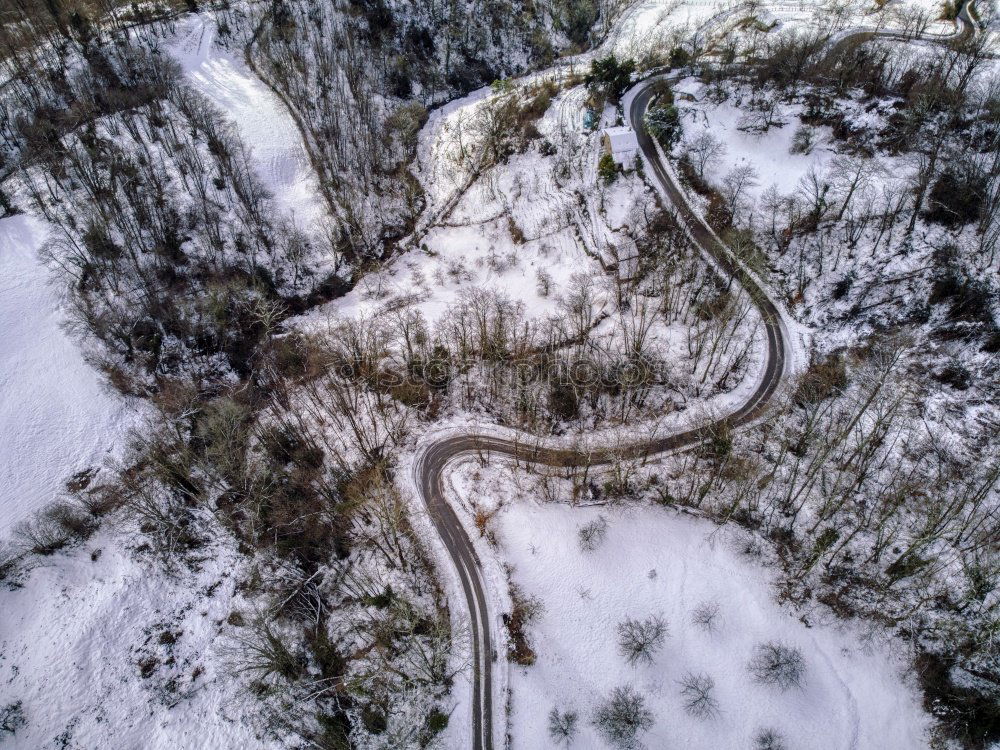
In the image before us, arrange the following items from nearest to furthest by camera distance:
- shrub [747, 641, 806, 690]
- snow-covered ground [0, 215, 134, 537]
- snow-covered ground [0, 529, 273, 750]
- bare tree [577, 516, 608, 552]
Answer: snow-covered ground [0, 529, 273, 750]
shrub [747, 641, 806, 690]
bare tree [577, 516, 608, 552]
snow-covered ground [0, 215, 134, 537]

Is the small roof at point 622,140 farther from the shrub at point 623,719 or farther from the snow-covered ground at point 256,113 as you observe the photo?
the shrub at point 623,719

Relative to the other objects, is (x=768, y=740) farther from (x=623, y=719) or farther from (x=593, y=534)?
(x=593, y=534)

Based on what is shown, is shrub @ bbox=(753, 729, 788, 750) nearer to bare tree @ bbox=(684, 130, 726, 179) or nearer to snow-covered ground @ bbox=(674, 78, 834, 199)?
snow-covered ground @ bbox=(674, 78, 834, 199)

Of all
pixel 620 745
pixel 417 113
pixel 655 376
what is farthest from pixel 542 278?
pixel 620 745

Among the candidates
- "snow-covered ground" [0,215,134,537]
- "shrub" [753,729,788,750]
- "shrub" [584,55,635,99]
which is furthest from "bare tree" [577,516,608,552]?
"shrub" [584,55,635,99]

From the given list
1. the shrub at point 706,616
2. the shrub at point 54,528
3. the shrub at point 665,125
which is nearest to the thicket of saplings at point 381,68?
the shrub at point 665,125
